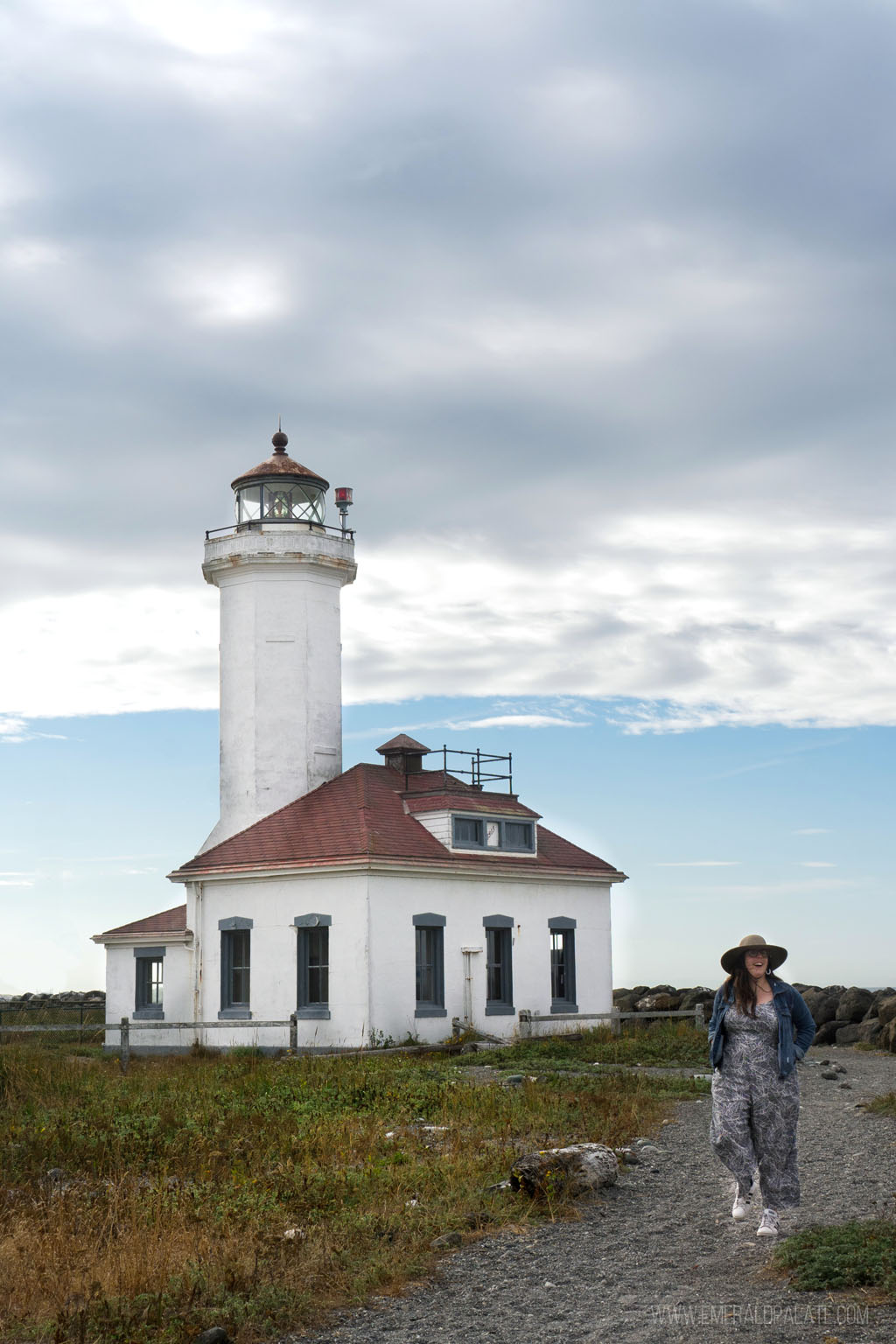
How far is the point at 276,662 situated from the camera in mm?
30031

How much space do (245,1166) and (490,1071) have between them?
987 cm

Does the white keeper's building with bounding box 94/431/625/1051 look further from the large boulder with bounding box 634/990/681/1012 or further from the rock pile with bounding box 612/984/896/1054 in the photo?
the rock pile with bounding box 612/984/896/1054

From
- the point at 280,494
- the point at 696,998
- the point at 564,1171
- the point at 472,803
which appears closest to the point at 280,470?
the point at 280,494

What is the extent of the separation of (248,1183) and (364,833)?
16.0 metres

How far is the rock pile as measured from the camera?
1079 inches

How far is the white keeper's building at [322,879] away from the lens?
25.1m

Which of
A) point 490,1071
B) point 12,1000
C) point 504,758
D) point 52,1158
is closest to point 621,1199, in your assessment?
point 52,1158

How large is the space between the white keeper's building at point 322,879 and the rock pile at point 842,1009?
14.9 feet

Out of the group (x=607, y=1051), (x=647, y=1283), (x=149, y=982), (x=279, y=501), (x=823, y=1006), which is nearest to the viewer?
(x=647, y=1283)

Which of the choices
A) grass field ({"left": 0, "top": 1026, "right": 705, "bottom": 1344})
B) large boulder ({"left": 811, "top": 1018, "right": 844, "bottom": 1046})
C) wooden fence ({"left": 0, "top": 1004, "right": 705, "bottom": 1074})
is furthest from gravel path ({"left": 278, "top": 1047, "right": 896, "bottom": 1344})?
large boulder ({"left": 811, "top": 1018, "right": 844, "bottom": 1046})

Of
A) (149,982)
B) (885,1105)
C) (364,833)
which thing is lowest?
(885,1105)

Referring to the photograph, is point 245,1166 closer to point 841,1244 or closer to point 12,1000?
point 841,1244

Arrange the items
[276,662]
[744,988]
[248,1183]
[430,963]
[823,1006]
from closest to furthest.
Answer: [744,988], [248,1183], [430,963], [276,662], [823,1006]

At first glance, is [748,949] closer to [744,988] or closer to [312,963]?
[744,988]
